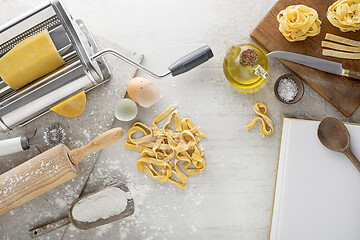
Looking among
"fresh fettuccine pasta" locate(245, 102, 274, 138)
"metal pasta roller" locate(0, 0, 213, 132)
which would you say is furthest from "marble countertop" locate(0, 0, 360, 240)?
"metal pasta roller" locate(0, 0, 213, 132)

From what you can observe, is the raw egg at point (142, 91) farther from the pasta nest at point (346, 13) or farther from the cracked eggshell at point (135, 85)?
the pasta nest at point (346, 13)

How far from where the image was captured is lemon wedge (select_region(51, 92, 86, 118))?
111 centimetres

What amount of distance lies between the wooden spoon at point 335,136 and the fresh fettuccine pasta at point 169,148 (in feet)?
1.34

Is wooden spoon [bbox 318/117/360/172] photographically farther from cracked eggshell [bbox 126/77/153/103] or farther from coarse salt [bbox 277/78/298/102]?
cracked eggshell [bbox 126/77/153/103]

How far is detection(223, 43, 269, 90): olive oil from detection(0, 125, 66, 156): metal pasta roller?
2.02ft

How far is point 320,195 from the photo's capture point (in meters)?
1.15

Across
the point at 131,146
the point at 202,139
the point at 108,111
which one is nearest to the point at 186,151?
the point at 202,139

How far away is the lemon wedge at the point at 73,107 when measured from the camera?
3.64ft

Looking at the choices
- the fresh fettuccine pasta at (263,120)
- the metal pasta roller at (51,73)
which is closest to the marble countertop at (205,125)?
the fresh fettuccine pasta at (263,120)

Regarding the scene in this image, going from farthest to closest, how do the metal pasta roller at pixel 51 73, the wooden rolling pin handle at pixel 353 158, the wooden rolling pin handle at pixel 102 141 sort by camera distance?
1. the wooden rolling pin handle at pixel 353 158
2. the wooden rolling pin handle at pixel 102 141
3. the metal pasta roller at pixel 51 73

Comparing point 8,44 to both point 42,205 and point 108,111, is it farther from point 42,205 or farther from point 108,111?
point 42,205

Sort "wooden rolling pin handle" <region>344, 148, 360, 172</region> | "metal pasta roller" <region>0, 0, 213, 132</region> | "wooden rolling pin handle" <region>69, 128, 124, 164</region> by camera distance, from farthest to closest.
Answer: "wooden rolling pin handle" <region>344, 148, 360, 172</region> → "wooden rolling pin handle" <region>69, 128, 124, 164</region> → "metal pasta roller" <region>0, 0, 213, 132</region>

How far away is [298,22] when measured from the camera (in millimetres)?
1021

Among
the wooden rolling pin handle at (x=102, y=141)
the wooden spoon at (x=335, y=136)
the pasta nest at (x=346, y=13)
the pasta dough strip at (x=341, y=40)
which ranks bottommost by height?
the wooden spoon at (x=335, y=136)
